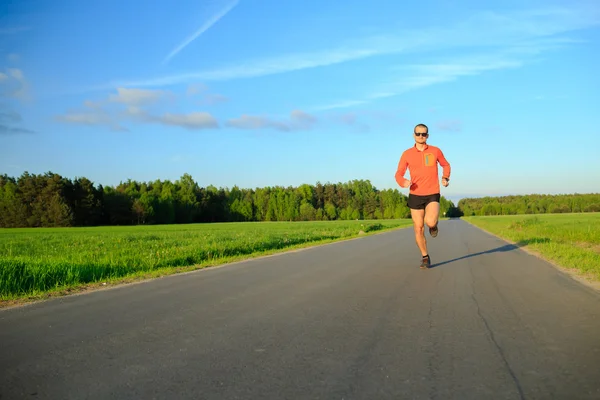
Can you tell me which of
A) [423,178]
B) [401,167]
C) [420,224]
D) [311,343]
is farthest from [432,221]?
[311,343]

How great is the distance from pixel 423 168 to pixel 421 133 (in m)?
0.69

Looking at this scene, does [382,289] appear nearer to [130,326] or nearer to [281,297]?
[281,297]

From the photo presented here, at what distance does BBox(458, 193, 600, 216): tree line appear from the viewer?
119500 mm

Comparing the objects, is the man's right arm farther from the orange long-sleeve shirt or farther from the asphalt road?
the asphalt road

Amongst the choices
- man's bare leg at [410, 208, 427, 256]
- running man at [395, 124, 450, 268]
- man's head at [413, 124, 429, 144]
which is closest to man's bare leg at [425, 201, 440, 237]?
running man at [395, 124, 450, 268]

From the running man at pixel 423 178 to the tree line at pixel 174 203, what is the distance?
83.9m

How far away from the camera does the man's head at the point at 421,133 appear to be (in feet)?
30.5

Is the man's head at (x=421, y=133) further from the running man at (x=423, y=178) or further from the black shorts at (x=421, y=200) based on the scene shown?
the black shorts at (x=421, y=200)

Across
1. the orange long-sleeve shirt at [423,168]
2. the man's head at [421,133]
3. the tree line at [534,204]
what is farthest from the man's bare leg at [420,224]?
the tree line at [534,204]

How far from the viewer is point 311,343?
4.02m

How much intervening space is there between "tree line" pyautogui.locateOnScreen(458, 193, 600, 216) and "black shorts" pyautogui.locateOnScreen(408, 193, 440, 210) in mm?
125563

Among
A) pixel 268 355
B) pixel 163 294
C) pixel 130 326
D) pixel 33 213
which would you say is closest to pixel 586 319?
pixel 268 355

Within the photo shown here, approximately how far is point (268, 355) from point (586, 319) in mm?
3449

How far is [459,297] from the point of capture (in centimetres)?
621
